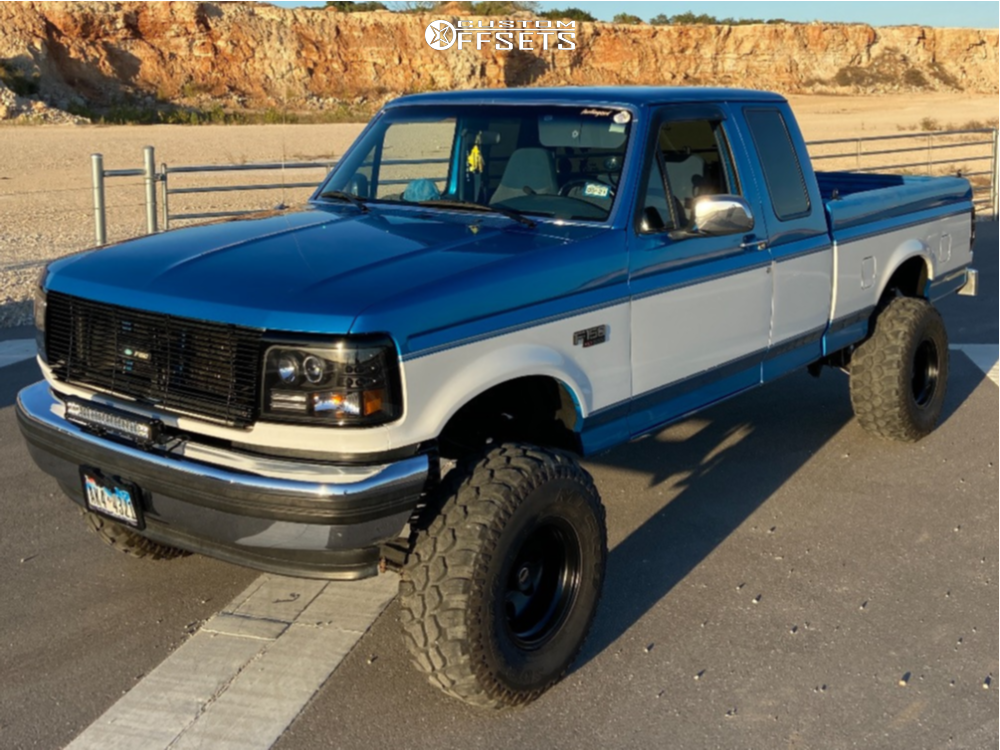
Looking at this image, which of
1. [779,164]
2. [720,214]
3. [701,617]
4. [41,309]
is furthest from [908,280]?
[41,309]

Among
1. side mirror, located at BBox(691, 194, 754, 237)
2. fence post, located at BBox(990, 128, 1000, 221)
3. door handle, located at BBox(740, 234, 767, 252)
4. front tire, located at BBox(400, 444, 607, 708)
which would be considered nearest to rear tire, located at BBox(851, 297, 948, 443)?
A: door handle, located at BBox(740, 234, 767, 252)

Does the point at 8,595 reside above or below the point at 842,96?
below

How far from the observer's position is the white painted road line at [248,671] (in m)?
3.88

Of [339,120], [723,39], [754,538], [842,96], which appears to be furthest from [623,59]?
[754,538]

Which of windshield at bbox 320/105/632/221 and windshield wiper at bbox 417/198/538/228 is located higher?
windshield at bbox 320/105/632/221

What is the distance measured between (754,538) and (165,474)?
2883mm

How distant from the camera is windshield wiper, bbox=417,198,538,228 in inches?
190

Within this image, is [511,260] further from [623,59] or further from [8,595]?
[623,59]

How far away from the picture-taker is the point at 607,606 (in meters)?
4.84

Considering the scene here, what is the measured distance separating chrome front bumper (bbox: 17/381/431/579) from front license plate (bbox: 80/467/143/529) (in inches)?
1.1

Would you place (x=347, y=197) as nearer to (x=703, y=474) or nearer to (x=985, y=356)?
(x=703, y=474)

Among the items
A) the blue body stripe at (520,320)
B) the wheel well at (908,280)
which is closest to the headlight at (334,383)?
the blue body stripe at (520,320)

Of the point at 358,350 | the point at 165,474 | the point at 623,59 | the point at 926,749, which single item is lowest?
the point at 926,749

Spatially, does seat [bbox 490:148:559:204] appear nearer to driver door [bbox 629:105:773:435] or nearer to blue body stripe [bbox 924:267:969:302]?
driver door [bbox 629:105:773:435]
